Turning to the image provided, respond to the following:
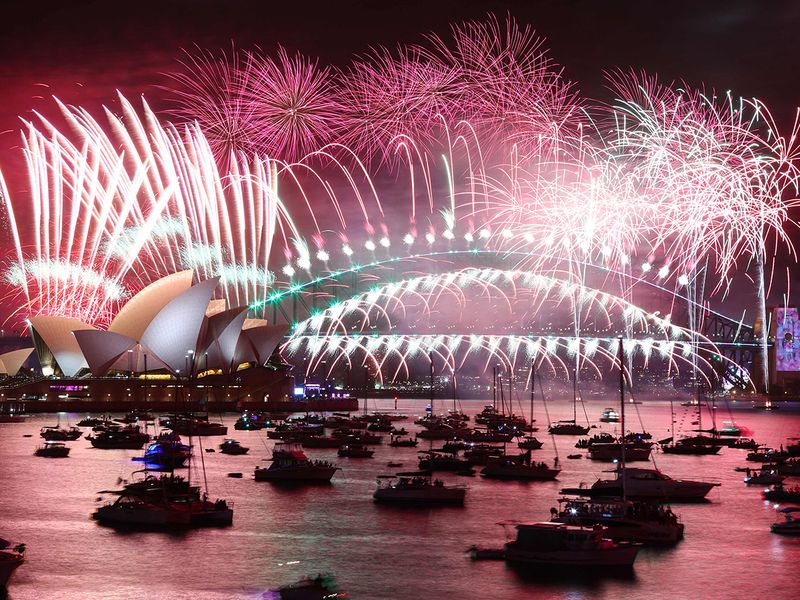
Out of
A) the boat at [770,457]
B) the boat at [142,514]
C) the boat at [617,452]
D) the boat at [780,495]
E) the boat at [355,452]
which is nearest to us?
the boat at [142,514]

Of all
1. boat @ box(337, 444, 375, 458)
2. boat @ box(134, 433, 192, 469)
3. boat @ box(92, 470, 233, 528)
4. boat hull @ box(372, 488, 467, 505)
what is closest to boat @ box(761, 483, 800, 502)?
boat hull @ box(372, 488, 467, 505)

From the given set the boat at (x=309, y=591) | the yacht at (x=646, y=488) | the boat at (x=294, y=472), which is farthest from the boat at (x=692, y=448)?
the boat at (x=309, y=591)

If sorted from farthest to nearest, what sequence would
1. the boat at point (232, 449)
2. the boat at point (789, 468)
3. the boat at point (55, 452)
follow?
1. the boat at point (232, 449)
2. the boat at point (55, 452)
3. the boat at point (789, 468)

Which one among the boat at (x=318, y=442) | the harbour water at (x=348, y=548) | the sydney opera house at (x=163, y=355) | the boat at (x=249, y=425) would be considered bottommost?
the harbour water at (x=348, y=548)

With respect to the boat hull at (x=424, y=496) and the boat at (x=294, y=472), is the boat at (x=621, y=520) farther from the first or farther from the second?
the boat at (x=294, y=472)

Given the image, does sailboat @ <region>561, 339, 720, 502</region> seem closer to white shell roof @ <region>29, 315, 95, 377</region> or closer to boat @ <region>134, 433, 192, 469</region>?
boat @ <region>134, 433, 192, 469</region>

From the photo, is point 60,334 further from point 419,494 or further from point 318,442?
point 419,494
